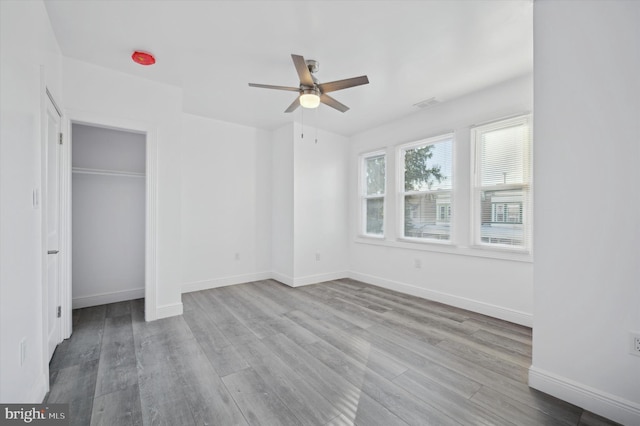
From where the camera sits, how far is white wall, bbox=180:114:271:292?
14.0ft

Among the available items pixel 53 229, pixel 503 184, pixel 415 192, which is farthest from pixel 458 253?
pixel 53 229

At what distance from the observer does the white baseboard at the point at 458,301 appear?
3.08 meters

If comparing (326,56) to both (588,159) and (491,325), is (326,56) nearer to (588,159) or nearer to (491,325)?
(588,159)

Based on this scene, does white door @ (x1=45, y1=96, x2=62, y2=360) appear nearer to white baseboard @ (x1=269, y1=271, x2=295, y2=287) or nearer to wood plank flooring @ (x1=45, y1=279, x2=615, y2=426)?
wood plank flooring @ (x1=45, y1=279, x2=615, y2=426)

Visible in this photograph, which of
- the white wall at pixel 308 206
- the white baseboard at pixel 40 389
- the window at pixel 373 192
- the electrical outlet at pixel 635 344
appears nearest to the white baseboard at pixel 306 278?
the white wall at pixel 308 206

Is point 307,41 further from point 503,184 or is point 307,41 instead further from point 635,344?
point 635,344

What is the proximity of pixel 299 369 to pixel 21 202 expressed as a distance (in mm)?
2156

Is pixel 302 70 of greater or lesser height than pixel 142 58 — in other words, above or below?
below

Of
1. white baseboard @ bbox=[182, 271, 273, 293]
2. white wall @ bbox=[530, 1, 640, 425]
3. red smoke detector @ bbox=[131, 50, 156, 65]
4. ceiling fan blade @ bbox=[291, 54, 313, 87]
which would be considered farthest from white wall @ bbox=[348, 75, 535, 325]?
red smoke detector @ bbox=[131, 50, 156, 65]

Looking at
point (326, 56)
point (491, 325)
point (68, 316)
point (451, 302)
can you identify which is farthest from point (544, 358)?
point (68, 316)

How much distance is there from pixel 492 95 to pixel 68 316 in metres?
5.30

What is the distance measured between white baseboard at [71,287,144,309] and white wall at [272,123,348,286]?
2163mm

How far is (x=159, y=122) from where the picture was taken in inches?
126

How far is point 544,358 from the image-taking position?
193 cm
